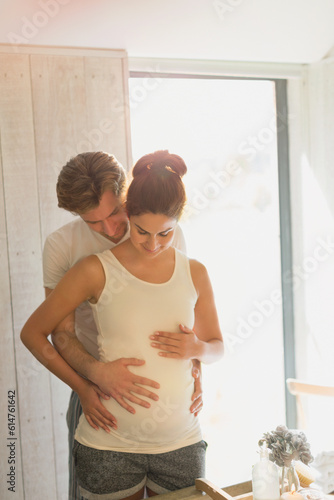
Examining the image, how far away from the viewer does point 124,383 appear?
57.9 inches

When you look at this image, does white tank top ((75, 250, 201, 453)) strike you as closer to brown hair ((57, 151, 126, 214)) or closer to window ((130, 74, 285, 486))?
brown hair ((57, 151, 126, 214))

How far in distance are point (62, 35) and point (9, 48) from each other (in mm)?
224

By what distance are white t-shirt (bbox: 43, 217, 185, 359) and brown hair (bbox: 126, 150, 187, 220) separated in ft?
0.92

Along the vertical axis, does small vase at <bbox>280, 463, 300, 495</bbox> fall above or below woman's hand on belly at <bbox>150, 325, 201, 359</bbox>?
below

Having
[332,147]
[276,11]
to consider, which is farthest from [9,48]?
[332,147]

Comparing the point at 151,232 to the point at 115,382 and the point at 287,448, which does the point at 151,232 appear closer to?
the point at 115,382

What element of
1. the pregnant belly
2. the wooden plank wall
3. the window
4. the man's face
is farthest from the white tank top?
the window

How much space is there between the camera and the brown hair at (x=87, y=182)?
1.52 m

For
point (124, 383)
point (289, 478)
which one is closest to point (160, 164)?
point (124, 383)

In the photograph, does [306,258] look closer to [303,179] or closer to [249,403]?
[303,179]

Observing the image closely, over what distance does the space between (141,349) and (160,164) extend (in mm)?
505

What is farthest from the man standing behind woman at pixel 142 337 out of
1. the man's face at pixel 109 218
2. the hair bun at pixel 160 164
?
the man's face at pixel 109 218

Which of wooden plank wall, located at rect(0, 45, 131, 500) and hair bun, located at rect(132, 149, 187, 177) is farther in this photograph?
wooden plank wall, located at rect(0, 45, 131, 500)

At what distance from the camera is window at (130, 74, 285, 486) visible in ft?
9.27
